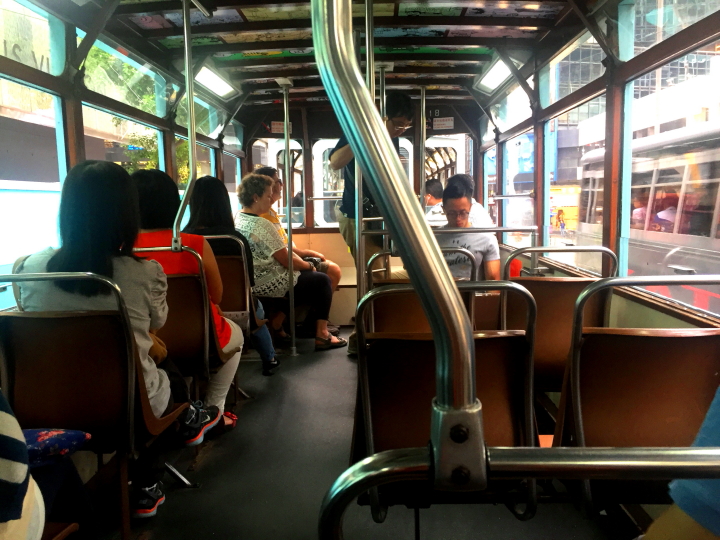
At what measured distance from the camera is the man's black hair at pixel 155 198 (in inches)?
96.7

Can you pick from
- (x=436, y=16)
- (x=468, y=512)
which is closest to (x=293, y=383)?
(x=468, y=512)

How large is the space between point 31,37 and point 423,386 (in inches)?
106

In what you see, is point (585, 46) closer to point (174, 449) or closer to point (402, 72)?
point (402, 72)

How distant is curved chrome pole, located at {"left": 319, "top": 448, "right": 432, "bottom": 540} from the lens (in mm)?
423

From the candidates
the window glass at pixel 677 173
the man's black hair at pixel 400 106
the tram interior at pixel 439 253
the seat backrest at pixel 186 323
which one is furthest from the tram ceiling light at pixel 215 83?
the window glass at pixel 677 173

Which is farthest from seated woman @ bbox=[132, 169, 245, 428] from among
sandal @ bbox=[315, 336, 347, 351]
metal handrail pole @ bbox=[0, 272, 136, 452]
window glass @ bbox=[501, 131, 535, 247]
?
window glass @ bbox=[501, 131, 535, 247]

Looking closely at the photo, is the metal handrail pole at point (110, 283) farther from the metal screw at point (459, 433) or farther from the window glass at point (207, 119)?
the window glass at point (207, 119)

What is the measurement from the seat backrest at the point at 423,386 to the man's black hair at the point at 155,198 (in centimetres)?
165

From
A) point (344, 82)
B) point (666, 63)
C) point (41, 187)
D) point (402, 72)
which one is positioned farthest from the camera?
point (402, 72)

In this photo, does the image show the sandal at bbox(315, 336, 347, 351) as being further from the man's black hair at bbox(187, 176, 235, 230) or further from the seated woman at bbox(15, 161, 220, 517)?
the seated woman at bbox(15, 161, 220, 517)

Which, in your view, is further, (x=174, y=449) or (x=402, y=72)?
(x=402, y=72)

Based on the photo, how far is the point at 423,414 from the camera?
136 centimetres

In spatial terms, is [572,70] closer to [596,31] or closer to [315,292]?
[596,31]

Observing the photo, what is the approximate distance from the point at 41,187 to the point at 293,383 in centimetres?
197
